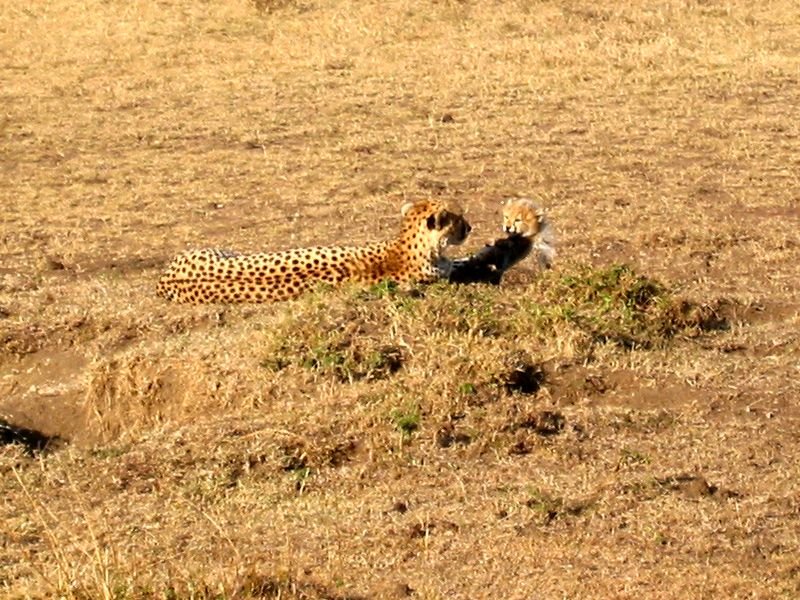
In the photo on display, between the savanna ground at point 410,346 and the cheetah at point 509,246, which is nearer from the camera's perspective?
the savanna ground at point 410,346

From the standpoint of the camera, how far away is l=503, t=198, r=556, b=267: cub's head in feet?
26.3

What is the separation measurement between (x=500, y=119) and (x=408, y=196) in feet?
6.70

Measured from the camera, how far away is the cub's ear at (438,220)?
25.4ft

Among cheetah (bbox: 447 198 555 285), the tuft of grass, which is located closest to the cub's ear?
cheetah (bbox: 447 198 555 285)

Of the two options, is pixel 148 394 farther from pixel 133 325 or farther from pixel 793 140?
pixel 793 140

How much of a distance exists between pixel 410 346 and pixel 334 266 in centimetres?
121

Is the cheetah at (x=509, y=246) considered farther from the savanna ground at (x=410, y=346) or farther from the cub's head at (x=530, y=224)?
the savanna ground at (x=410, y=346)

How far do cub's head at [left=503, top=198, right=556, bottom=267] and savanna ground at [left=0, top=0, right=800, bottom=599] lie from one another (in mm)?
213

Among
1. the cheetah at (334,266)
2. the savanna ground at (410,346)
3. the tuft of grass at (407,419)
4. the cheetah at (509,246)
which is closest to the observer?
the savanna ground at (410,346)

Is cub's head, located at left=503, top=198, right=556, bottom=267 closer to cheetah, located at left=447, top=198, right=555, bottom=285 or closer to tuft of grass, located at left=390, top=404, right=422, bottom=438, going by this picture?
cheetah, located at left=447, top=198, right=555, bottom=285

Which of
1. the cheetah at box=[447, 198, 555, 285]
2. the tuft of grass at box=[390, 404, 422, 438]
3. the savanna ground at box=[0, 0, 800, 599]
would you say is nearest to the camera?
the savanna ground at box=[0, 0, 800, 599]

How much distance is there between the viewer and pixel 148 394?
6953mm

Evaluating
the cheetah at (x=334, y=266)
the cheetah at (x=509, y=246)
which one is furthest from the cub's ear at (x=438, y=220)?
the cheetah at (x=509, y=246)

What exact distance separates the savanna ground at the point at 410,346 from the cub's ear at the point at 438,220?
399 millimetres
